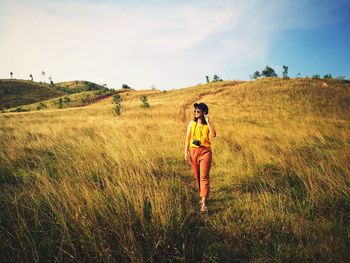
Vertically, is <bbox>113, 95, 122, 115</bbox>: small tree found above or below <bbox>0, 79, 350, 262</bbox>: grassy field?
above

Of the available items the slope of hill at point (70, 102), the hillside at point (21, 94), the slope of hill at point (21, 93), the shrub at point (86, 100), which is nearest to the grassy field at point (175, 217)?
the slope of hill at point (70, 102)

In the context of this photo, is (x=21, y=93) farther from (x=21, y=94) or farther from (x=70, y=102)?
(x=70, y=102)

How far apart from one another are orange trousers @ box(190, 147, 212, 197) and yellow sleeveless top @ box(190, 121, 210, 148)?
0.11 m

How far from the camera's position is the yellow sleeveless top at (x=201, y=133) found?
3688 mm

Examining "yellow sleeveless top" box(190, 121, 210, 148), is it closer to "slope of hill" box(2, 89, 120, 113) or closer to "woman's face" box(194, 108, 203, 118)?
"woman's face" box(194, 108, 203, 118)

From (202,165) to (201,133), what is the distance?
58 cm

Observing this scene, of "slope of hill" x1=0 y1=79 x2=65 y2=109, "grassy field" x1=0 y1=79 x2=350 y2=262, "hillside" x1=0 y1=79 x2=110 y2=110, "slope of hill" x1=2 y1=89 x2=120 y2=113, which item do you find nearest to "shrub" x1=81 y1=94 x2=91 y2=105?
"slope of hill" x1=2 y1=89 x2=120 y2=113

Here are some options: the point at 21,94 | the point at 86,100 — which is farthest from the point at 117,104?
the point at 21,94

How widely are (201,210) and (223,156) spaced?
10.3 ft

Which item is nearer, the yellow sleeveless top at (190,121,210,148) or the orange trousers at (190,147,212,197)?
the orange trousers at (190,147,212,197)

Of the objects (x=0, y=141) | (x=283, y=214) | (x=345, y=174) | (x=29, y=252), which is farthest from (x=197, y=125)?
(x=0, y=141)

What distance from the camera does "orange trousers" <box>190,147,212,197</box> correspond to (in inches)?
137

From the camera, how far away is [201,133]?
370 centimetres

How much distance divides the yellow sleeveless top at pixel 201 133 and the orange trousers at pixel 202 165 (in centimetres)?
11
